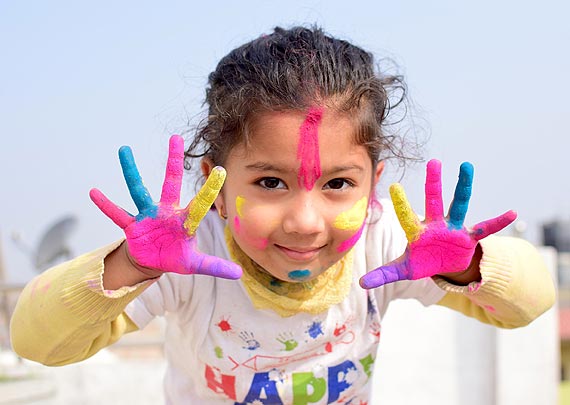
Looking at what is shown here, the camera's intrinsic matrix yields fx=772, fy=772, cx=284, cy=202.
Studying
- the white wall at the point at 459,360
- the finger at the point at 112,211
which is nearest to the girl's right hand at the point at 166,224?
the finger at the point at 112,211

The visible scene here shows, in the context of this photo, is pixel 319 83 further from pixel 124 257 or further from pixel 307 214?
pixel 124 257

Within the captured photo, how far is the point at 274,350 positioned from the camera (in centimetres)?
173

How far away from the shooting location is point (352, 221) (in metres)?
1.55

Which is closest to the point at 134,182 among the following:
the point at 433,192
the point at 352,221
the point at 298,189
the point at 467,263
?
the point at 298,189

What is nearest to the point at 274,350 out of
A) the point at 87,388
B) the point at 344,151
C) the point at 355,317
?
the point at 355,317

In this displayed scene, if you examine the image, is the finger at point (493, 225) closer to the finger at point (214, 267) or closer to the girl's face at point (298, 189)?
the girl's face at point (298, 189)

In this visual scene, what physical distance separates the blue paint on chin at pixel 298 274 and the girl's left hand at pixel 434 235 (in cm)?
16

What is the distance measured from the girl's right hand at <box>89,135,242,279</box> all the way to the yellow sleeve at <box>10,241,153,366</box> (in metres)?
0.11

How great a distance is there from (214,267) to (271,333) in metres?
0.36

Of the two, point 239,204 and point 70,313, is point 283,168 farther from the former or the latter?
point 70,313

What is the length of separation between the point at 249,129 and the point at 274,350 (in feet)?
1.71

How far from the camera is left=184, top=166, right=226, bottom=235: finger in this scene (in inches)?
53.7

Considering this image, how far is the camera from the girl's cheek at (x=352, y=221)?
153 centimetres

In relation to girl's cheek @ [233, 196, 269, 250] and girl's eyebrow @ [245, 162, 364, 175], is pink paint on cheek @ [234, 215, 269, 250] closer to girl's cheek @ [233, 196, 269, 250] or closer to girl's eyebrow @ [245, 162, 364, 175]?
Result: girl's cheek @ [233, 196, 269, 250]
